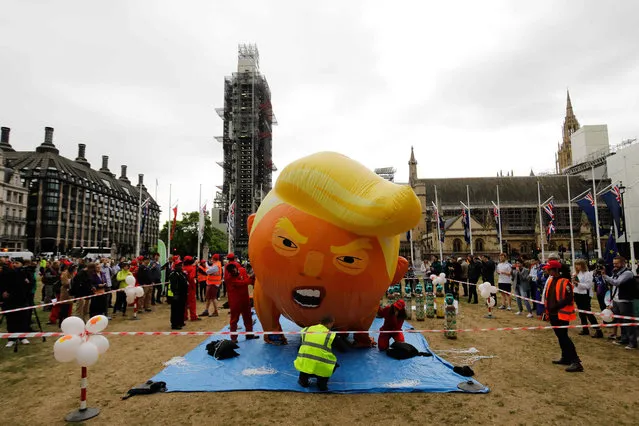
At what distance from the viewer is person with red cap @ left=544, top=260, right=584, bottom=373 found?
6.55m

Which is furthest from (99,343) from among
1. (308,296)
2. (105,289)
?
(105,289)

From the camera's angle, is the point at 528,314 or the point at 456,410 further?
the point at 528,314

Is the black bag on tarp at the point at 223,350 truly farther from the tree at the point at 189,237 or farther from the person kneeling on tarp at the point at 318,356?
the tree at the point at 189,237

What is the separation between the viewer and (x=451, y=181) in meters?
64.3

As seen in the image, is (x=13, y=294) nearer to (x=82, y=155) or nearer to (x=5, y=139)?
(x=5, y=139)

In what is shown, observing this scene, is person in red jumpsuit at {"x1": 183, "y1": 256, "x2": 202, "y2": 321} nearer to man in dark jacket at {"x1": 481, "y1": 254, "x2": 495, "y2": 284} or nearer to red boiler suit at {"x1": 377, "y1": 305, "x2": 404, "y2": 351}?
red boiler suit at {"x1": 377, "y1": 305, "x2": 404, "y2": 351}

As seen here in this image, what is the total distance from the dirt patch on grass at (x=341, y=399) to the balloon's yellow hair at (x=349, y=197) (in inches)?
92.6

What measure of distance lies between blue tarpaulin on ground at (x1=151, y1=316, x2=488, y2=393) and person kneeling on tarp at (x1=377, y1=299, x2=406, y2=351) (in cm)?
24

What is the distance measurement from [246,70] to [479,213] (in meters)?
48.5

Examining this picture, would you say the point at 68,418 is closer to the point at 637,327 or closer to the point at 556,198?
the point at 637,327

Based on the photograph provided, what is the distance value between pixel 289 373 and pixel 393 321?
100 inches

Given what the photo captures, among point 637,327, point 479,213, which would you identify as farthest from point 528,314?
point 479,213

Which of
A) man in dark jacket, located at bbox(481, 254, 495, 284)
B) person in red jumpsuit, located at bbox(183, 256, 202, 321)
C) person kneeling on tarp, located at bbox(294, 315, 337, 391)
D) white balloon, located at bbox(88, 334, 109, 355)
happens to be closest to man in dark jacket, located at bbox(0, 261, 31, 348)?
person in red jumpsuit, located at bbox(183, 256, 202, 321)

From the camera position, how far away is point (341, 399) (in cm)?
538
